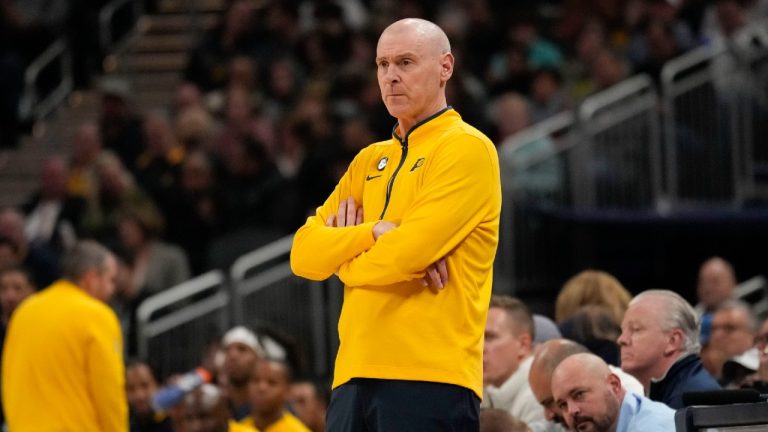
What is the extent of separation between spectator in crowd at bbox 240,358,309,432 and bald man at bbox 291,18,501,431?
344cm

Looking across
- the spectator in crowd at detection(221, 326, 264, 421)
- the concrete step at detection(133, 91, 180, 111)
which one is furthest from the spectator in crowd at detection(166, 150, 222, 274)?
the spectator in crowd at detection(221, 326, 264, 421)

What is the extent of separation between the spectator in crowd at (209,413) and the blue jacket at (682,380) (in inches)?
95.1

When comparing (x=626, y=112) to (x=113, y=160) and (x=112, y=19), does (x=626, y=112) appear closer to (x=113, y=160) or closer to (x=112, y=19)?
(x=113, y=160)

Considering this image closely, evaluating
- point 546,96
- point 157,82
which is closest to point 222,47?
point 157,82

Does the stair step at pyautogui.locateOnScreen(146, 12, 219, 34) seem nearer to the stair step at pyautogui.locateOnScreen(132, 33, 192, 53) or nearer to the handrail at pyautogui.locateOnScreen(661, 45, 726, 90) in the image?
the stair step at pyautogui.locateOnScreen(132, 33, 192, 53)

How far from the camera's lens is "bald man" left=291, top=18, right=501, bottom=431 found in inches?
204

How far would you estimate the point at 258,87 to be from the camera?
601 inches

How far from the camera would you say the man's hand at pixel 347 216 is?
5.55m

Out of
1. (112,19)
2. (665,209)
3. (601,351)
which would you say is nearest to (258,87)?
(112,19)

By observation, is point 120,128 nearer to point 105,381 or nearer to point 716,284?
point 716,284

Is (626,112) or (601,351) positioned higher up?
(626,112)

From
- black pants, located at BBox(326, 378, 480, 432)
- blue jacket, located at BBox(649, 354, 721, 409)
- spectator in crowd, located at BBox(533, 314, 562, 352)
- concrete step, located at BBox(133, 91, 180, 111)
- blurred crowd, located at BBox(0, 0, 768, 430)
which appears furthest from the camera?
concrete step, located at BBox(133, 91, 180, 111)

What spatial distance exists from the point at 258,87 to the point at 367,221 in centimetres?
990

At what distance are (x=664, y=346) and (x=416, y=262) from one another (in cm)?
196
